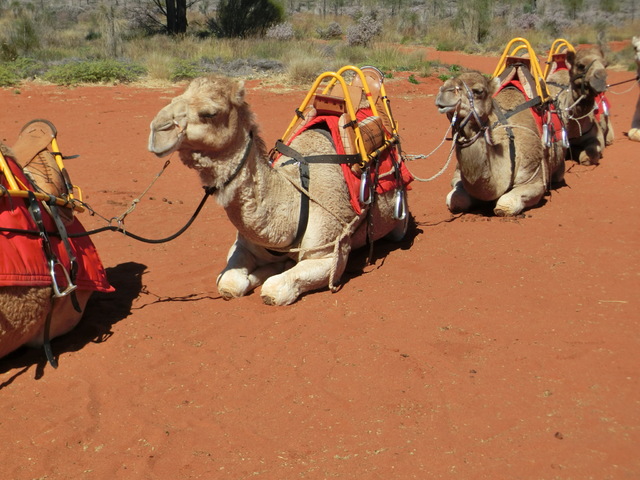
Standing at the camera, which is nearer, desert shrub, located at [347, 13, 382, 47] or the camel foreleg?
the camel foreleg

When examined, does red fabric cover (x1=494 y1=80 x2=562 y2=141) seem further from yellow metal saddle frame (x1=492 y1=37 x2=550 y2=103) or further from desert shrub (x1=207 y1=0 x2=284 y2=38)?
desert shrub (x1=207 y1=0 x2=284 y2=38)

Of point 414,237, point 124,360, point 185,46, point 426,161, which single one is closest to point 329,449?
point 124,360

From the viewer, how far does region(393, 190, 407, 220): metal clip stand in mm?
6328

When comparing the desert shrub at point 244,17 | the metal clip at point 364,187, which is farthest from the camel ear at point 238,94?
the desert shrub at point 244,17

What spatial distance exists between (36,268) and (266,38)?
930 inches

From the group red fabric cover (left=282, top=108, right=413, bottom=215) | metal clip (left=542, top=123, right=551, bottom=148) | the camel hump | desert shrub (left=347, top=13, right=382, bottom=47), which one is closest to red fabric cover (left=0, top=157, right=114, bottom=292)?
the camel hump

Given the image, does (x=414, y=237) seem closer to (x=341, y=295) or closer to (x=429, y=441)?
(x=341, y=295)

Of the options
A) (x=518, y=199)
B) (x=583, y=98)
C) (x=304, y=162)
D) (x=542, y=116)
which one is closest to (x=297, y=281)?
(x=304, y=162)

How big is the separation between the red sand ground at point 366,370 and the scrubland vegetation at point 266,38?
1136cm

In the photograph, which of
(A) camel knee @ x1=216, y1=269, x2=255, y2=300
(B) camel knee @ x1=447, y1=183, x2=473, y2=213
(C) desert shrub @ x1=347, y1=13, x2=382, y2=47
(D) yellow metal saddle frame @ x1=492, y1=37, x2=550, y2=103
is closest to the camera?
(A) camel knee @ x1=216, y1=269, x2=255, y2=300

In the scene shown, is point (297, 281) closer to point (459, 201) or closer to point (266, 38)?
point (459, 201)

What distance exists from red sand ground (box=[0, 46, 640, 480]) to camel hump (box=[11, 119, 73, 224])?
1.00 metres

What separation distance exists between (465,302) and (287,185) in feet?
5.31

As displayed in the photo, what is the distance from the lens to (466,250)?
21.1ft
